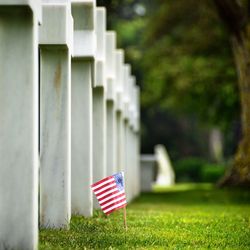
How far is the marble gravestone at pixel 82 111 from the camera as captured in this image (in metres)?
13.3

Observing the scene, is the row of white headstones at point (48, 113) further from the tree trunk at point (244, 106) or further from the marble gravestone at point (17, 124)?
the tree trunk at point (244, 106)

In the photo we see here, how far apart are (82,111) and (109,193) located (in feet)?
9.19

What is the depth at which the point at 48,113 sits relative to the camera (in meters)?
11.0

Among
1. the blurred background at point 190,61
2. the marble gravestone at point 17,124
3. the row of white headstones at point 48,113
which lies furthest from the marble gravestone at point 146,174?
the marble gravestone at point 17,124

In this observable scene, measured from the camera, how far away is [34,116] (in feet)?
27.2

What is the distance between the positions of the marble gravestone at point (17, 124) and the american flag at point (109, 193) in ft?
8.59

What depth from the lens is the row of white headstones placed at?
8.23 meters

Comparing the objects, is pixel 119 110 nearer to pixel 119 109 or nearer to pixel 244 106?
pixel 119 109

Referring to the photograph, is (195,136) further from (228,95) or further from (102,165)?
(102,165)

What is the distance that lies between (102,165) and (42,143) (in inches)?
183

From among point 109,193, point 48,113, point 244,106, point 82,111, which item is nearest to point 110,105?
point 82,111

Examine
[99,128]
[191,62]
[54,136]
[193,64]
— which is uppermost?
[191,62]

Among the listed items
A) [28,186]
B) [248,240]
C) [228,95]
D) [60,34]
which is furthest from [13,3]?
[228,95]

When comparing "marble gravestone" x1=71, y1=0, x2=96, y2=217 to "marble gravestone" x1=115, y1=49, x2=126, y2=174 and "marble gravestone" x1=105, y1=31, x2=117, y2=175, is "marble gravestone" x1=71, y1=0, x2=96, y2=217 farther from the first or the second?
"marble gravestone" x1=115, y1=49, x2=126, y2=174
